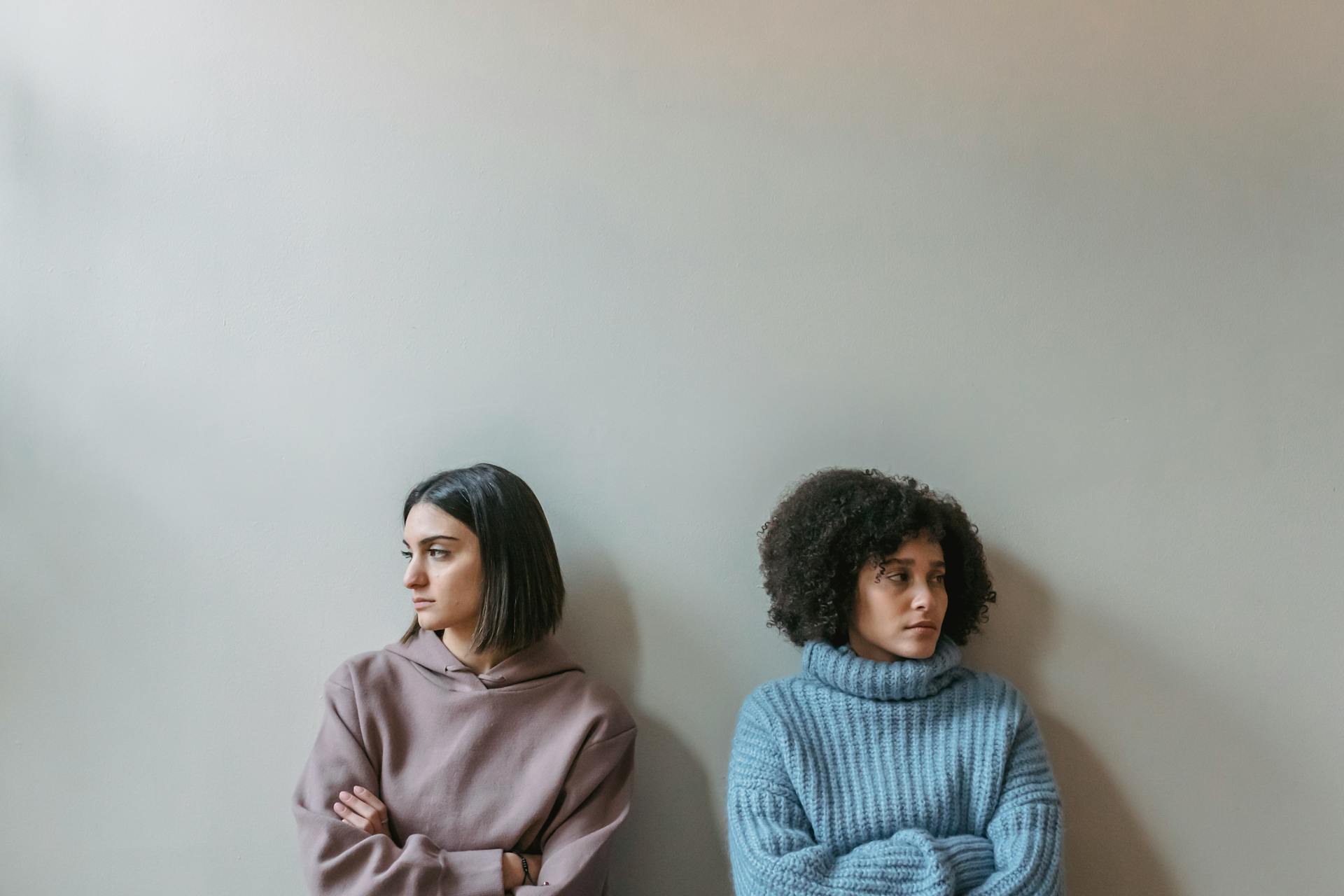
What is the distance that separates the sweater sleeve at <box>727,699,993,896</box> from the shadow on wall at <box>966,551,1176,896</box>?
37 cm

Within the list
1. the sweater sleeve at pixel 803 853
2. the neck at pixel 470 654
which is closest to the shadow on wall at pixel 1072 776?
the sweater sleeve at pixel 803 853

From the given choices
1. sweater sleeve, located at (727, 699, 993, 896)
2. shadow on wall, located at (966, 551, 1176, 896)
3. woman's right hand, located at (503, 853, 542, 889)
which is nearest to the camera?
sweater sleeve, located at (727, 699, 993, 896)

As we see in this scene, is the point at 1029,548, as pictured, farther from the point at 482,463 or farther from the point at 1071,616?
the point at 482,463

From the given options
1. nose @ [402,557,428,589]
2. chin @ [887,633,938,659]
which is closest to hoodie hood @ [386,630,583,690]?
nose @ [402,557,428,589]

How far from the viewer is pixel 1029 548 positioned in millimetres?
2049

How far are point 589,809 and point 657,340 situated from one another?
993 millimetres

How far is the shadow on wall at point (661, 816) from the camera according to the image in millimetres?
2033

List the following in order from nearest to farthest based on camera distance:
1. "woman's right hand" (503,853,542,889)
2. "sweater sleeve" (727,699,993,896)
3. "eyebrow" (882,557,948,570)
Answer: "sweater sleeve" (727,699,993,896) → "woman's right hand" (503,853,542,889) → "eyebrow" (882,557,948,570)

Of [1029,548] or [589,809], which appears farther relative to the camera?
[1029,548]

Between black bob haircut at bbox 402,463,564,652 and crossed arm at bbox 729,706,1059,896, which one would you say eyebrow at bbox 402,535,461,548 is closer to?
black bob haircut at bbox 402,463,564,652

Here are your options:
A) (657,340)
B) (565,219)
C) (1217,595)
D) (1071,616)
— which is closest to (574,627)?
(657,340)

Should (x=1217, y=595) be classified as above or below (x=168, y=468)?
below

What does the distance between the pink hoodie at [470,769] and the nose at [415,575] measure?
0.15m

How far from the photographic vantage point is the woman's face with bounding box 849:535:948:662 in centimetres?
183
